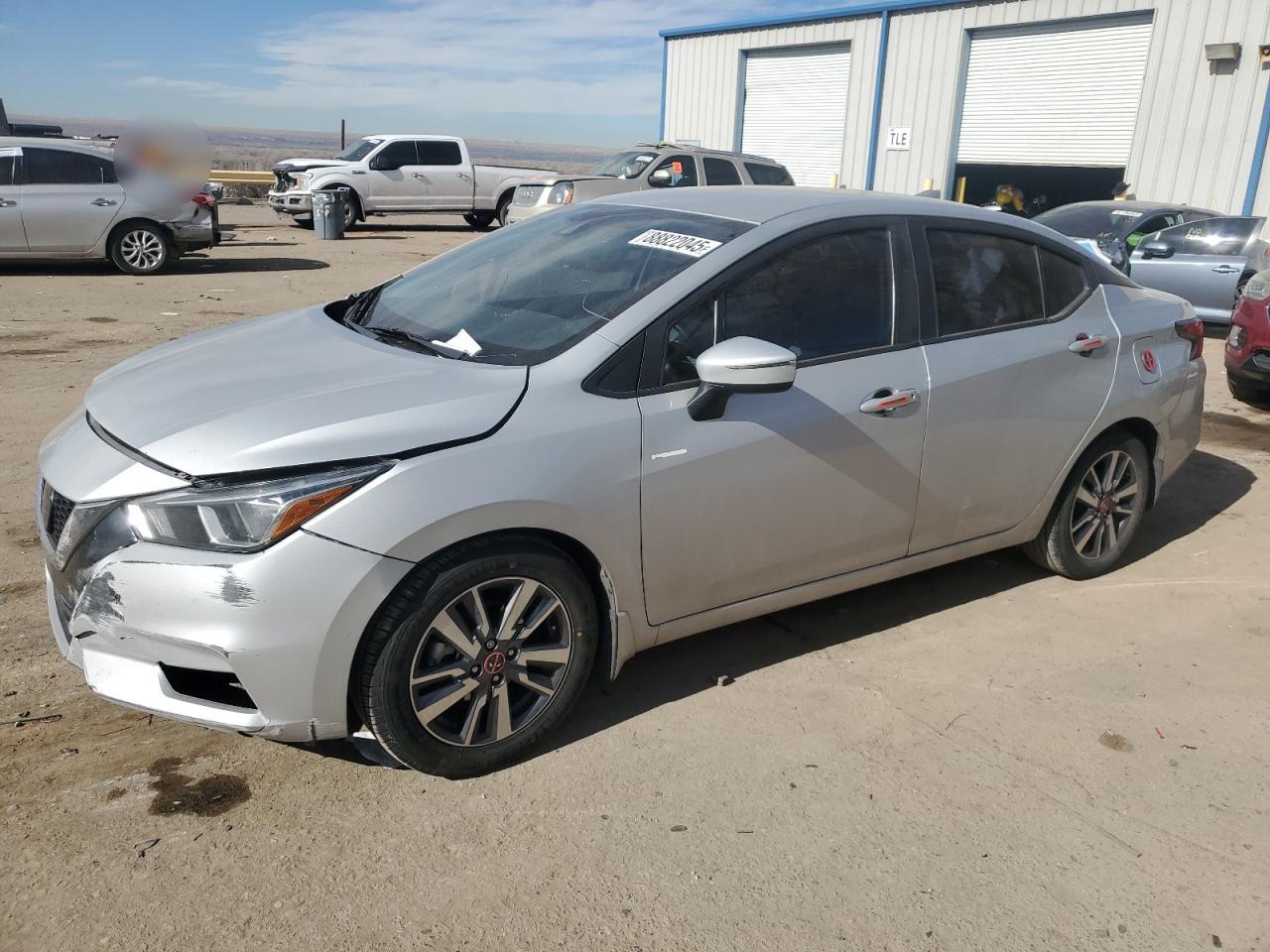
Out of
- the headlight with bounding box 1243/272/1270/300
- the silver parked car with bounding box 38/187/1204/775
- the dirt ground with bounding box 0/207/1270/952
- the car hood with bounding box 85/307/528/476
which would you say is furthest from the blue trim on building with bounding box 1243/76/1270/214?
the car hood with bounding box 85/307/528/476

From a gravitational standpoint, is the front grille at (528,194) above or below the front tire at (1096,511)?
above

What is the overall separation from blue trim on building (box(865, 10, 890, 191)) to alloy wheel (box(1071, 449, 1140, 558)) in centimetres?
1723

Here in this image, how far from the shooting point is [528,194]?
17.3 metres

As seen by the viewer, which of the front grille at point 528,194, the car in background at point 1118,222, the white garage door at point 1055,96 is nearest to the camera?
the car in background at point 1118,222

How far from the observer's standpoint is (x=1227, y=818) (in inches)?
120

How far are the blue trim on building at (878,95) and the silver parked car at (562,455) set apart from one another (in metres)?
17.9

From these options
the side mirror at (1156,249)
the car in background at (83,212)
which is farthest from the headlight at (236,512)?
the car in background at (83,212)

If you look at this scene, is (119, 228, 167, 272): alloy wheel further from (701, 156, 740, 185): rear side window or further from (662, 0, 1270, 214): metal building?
(662, 0, 1270, 214): metal building

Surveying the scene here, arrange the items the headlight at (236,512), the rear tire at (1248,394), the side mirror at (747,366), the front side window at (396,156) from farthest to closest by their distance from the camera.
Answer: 1. the front side window at (396,156)
2. the rear tire at (1248,394)
3. the side mirror at (747,366)
4. the headlight at (236,512)

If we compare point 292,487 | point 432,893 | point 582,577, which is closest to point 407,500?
point 292,487

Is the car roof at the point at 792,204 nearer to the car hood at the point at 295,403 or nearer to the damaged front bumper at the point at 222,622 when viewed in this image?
the car hood at the point at 295,403

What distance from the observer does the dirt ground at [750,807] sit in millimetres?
2564

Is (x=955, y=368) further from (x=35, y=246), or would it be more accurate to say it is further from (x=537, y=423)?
(x=35, y=246)

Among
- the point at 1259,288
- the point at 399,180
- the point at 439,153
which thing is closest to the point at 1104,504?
the point at 1259,288
